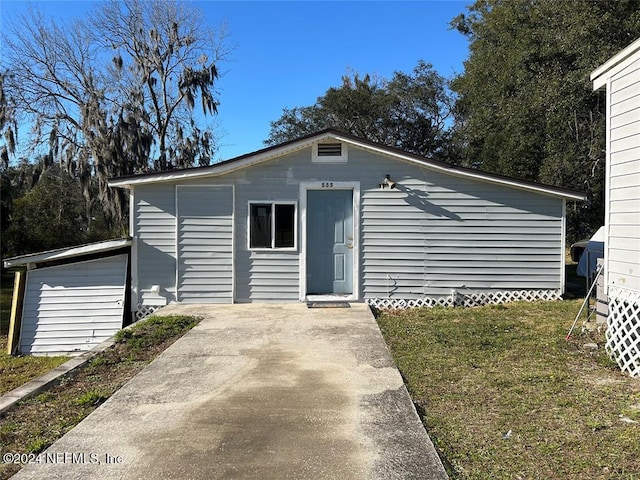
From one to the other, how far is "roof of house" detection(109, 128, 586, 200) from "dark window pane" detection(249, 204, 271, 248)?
87cm

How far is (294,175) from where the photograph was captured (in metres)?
8.73

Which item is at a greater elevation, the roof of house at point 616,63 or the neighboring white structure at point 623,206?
the roof of house at point 616,63

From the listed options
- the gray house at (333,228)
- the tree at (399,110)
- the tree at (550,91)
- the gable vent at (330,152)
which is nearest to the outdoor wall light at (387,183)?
the gray house at (333,228)

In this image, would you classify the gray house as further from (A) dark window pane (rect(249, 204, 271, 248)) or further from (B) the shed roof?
(B) the shed roof

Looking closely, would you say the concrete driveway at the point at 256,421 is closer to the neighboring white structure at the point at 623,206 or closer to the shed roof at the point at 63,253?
the neighboring white structure at the point at 623,206

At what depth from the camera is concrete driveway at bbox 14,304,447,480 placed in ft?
9.64

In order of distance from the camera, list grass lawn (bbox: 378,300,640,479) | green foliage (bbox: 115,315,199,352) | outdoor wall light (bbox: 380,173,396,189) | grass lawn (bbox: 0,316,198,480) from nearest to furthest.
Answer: grass lawn (bbox: 378,300,640,479), grass lawn (bbox: 0,316,198,480), green foliage (bbox: 115,315,199,352), outdoor wall light (bbox: 380,173,396,189)

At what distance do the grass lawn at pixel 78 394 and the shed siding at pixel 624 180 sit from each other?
5544 millimetres

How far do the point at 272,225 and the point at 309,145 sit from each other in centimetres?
165

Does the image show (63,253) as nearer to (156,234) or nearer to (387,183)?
(156,234)

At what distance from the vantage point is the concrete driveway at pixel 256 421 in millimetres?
2938

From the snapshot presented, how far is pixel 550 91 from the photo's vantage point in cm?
1377

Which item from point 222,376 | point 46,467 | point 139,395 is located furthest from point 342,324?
point 46,467

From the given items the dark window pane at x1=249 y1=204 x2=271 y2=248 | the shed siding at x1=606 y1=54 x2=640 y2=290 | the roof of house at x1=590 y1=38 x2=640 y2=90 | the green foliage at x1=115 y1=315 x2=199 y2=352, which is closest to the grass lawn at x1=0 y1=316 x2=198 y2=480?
the green foliage at x1=115 y1=315 x2=199 y2=352
